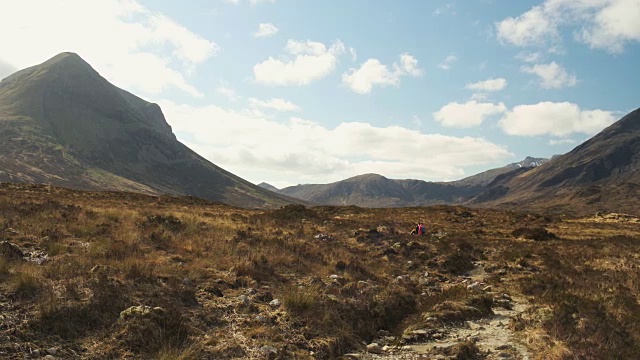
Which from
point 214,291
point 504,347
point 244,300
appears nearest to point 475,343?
point 504,347

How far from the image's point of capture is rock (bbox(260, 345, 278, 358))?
834 cm

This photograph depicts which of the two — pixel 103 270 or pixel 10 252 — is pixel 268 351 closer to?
pixel 103 270

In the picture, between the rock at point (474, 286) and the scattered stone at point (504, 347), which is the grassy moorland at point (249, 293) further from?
the rock at point (474, 286)

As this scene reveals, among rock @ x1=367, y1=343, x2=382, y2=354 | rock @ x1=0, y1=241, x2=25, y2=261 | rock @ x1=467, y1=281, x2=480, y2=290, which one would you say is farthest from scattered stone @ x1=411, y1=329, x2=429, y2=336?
rock @ x1=0, y1=241, x2=25, y2=261

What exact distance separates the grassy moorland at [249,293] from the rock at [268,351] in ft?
0.11

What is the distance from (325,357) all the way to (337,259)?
9423 millimetres

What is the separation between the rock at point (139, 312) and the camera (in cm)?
848

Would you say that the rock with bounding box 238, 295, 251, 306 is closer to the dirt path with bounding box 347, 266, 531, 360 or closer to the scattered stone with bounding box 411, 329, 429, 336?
the dirt path with bounding box 347, 266, 531, 360

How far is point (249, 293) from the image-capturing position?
11.8m

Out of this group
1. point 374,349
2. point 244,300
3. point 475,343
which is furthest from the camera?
point 244,300

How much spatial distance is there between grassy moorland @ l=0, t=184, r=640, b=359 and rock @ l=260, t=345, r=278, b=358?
33mm

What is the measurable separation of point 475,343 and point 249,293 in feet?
21.3

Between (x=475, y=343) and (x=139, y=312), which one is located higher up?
(x=139, y=312)

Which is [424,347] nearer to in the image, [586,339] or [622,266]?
[586,339]
